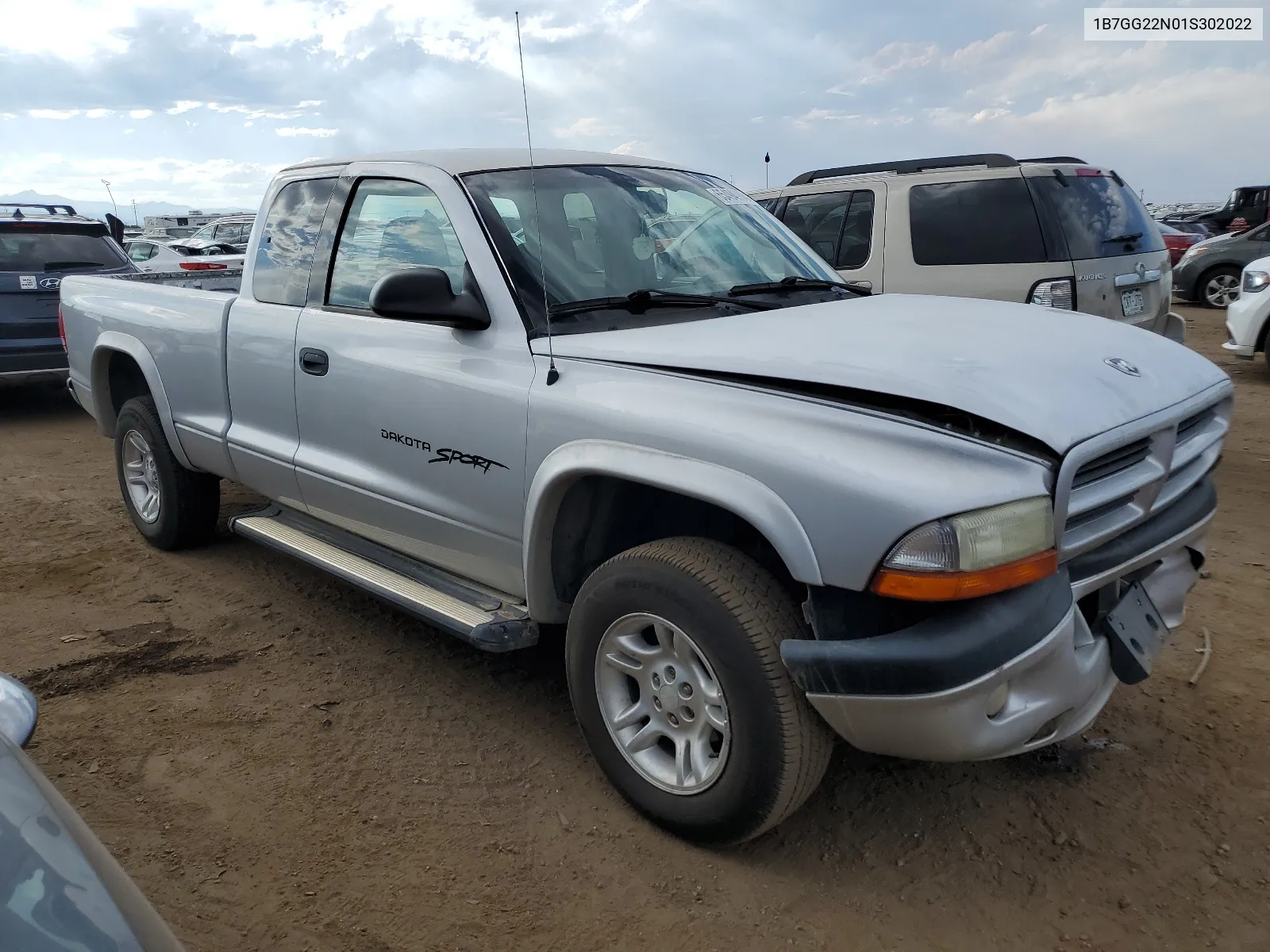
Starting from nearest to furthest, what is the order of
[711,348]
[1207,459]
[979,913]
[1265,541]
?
[979,913]
[711,348]
[1207,459]
[1265,541]

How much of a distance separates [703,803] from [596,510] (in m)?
0.88

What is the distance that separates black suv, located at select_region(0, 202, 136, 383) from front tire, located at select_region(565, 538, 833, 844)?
767 cm

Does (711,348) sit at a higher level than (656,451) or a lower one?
higher

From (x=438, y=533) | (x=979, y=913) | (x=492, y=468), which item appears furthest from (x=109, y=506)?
(x=979, y=913)

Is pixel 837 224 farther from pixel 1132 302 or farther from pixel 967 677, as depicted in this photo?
pixel 967 677

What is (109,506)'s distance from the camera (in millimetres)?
6270

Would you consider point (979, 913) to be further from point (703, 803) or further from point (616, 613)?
point (616, 613)

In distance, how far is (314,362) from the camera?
148 inches

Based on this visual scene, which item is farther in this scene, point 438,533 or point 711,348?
point 438,533

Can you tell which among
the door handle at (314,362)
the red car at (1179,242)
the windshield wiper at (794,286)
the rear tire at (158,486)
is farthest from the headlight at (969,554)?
the red car at (1179,242)

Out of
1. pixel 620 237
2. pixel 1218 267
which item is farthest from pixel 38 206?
pixel 1218 267

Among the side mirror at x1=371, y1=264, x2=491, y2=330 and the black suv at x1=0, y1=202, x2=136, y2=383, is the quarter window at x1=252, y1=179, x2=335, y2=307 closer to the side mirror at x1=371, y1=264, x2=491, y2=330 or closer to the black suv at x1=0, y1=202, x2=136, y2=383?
the side mirror at x1=371, y1=264, x2=491, y2=330

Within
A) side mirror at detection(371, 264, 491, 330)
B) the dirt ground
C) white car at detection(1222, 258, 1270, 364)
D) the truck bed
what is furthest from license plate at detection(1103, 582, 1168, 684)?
white car at detection(1222, 258, 1270, 364)

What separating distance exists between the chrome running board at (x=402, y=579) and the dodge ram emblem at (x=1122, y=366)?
1.81 metres
